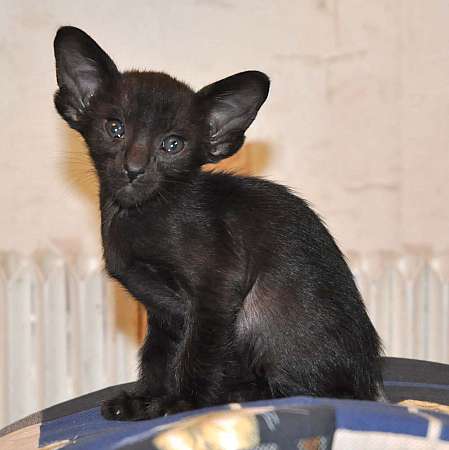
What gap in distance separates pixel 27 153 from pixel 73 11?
20.4 inches

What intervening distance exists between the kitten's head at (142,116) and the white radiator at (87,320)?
1.36m

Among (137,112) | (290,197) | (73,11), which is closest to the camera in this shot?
(137,112)

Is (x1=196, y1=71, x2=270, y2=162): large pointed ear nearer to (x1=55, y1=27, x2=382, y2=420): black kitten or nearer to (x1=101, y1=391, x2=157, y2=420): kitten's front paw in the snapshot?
(x1=55, y1=27, x2=382, y2=420): black kitten

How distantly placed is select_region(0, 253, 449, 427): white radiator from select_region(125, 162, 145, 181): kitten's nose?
148cm

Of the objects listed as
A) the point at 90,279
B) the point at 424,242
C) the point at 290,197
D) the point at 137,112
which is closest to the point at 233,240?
the point at 290,197

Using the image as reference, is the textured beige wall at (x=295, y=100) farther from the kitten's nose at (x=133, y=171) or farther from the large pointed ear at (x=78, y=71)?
the kitten's nose at (x=133, y=171)

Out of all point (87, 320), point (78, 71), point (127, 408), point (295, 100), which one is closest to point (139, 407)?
point (127, 408)

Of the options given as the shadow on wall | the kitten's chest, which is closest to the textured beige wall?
the shadow on wall

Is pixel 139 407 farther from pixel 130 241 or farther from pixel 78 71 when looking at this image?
pixel 78 71

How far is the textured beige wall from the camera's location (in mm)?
3041

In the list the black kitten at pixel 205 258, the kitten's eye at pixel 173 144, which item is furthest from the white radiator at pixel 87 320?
the kitten's eye at pixel 173 144

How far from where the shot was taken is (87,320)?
10.2 ft

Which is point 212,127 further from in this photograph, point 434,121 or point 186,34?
point 434,121

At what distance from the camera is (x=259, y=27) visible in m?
3.09
